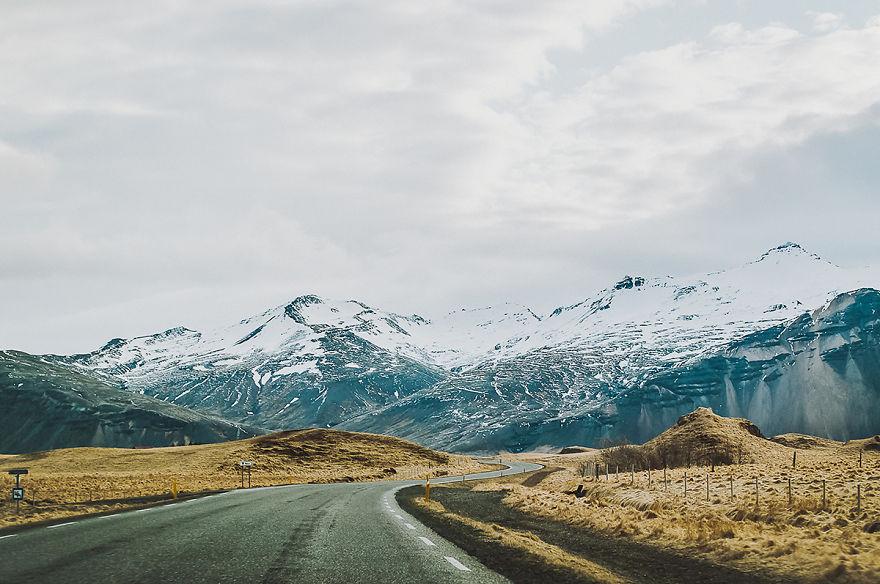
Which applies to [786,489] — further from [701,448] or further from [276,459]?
[276,459]

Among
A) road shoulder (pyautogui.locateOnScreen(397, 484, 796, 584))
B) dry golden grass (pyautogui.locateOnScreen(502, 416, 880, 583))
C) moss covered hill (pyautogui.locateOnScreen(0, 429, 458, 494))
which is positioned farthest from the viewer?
moss covered hill (pyautogui.locateOnScreen(0, 429, 458, 494))

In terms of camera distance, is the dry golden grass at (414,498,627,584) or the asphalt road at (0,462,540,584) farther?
the dry golden grass at (414,498,627,584)

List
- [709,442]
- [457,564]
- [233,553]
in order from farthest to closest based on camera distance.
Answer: [709,442] < [233,553] < [457,564]

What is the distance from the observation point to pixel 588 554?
18344 millimetres

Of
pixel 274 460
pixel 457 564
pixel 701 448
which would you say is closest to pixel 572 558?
pixel 457 564

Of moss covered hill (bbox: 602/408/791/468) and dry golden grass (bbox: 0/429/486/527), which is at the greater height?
moss covered hill (bbox: 602/408/791/468)

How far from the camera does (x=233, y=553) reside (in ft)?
51.1

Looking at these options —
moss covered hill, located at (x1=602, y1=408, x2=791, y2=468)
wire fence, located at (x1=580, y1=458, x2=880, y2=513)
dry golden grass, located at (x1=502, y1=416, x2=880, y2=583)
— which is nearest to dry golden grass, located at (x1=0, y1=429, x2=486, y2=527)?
moss covered hill, located at (x1=602, y1=408, x2=791, y2=468)

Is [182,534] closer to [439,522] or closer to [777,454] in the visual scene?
[439,522]

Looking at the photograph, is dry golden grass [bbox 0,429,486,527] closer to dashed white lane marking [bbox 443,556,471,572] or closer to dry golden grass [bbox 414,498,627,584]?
dry golden grass [bbox 414,498,627,584]

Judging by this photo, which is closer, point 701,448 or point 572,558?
point 572,558

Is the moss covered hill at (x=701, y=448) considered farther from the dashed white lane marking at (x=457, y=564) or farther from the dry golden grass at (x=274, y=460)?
Answer: the dashed white lane marking at (x=457, y=564)

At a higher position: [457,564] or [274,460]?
[457,564]

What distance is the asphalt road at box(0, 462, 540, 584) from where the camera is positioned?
42.2 ft
